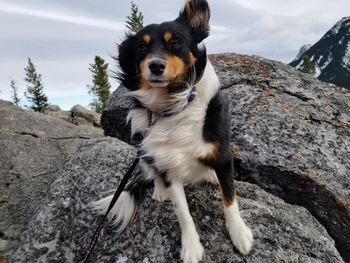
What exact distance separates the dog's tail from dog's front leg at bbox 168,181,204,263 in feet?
1.78

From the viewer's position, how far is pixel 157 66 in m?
3.17

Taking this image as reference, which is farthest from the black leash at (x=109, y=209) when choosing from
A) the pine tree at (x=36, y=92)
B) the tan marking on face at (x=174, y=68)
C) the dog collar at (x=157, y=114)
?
the pine tree at (x=36, y=92)

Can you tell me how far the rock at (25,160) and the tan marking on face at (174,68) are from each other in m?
3.56

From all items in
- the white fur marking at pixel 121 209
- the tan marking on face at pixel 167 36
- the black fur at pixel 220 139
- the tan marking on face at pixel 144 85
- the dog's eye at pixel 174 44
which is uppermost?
the tan marking on face at pixel 167 36

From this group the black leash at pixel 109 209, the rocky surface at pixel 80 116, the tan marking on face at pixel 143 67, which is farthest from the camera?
the rocky surface at pixel 80 116

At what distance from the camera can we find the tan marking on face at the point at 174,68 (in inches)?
128

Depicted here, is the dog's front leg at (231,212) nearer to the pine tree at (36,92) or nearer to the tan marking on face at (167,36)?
the tan marking on face at (167,36)

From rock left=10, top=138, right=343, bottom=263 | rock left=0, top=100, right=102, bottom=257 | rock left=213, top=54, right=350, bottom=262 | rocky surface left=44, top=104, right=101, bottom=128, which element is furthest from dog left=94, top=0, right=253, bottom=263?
rocky surface left=44, top=104, right=101, bottom=128

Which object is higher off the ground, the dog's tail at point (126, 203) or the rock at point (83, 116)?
the dog's tail at point (126, 203)

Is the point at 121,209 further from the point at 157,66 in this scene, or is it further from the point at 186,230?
the point at 157,66

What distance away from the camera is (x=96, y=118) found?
77.3ft

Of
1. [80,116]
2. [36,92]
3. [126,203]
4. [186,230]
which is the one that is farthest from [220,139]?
[36,92]

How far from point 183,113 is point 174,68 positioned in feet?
1.27

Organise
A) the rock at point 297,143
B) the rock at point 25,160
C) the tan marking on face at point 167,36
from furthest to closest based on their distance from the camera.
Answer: the rock at point 25,160
the rock at point 297,143
the tan marking on face at point 167,36
